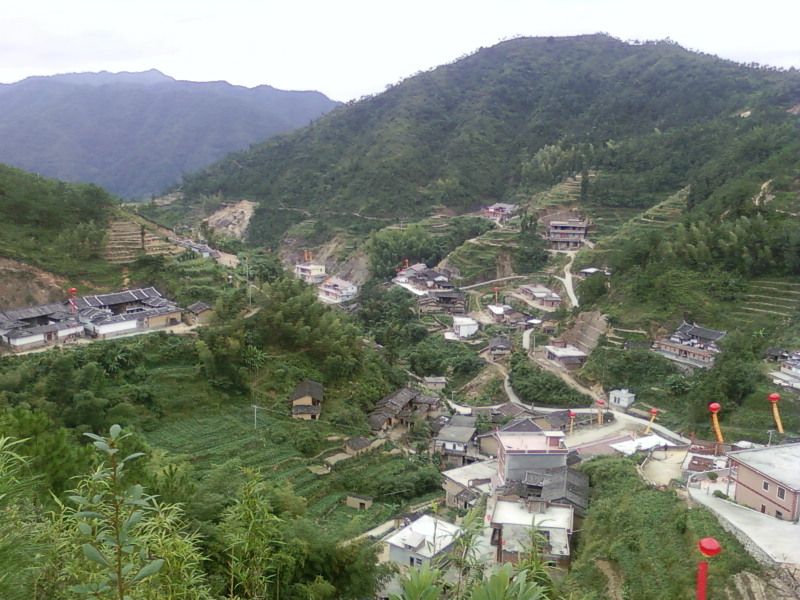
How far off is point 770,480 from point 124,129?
100785 millimetres

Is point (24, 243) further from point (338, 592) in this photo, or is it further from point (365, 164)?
point (365, 164)

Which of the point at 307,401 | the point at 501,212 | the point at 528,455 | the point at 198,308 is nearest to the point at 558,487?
the point at 528,455

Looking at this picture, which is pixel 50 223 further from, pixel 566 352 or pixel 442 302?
pixel 566 352

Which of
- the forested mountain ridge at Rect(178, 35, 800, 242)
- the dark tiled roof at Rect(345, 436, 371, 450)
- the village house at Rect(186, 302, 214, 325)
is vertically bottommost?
the dark tiled roof at Rect(345, 436, 371, 450)

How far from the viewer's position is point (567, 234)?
3547 cm

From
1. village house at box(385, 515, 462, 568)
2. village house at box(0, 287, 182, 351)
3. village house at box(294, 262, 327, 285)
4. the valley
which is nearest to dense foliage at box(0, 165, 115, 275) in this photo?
the valley

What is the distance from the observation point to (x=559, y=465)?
14141 millimetres

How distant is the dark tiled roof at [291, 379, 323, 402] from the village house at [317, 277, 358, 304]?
15892 mm

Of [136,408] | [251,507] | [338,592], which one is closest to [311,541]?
[338,592]

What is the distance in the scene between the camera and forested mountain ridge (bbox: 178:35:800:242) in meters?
40.0

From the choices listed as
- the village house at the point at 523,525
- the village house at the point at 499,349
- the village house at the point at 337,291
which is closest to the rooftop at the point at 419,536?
the village house at the point at 523,525

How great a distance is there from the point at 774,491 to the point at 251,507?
31.0 ft

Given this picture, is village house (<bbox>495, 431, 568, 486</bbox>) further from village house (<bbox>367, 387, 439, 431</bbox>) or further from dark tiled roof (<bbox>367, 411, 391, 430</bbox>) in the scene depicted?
village house (<bbox>367, 387, 439, 431</bbox>)

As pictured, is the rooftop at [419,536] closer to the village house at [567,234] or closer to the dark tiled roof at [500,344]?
the dark tiled roof at [500,344]
